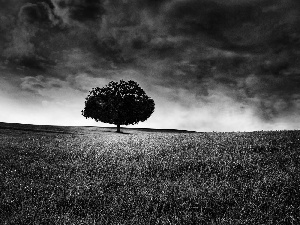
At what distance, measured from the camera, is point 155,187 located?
749 cm

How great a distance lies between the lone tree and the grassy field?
46.1 m

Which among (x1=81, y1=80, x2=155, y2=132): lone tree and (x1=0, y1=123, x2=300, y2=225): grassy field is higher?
(x1=81, y1=80, x2=155, y2=132): lone tree

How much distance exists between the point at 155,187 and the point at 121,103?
167 feet

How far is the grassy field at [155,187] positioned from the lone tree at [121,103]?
46092 millimetres

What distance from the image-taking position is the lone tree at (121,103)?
58375mm

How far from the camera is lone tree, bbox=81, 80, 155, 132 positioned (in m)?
58.4

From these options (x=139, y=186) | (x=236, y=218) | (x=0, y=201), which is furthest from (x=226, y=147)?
(x=0, y=201)

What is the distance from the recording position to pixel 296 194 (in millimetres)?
6793

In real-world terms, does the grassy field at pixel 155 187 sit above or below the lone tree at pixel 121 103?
below

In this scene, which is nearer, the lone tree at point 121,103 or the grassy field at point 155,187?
the grassy field at point 155,187

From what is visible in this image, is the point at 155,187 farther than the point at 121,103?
No

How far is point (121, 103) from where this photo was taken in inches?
2271

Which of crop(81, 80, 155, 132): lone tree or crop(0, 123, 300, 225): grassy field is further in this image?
crop(81, 80, 155, 132): lone tree

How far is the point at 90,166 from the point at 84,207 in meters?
3.90
